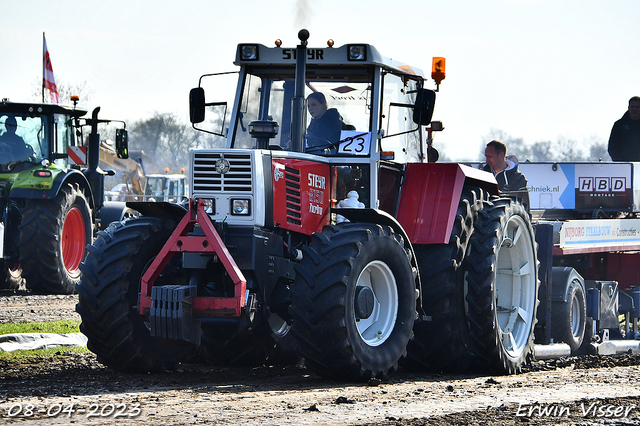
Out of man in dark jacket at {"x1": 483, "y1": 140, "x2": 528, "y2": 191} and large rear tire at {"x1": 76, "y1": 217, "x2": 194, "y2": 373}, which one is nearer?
large rear tire at {"x1": 76, "y1": 217, "x2": 194, "y2": 373}

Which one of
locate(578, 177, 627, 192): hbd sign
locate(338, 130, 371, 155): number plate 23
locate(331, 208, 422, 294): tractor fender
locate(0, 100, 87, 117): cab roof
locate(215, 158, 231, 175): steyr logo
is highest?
locate(0, 100, 87, 117): cab roof

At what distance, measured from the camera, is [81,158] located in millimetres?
15312

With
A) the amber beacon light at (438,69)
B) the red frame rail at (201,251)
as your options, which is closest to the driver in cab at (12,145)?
the amber beacon light at (438,69)

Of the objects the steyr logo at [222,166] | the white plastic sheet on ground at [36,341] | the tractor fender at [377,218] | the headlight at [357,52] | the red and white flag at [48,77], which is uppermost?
the red and white flag at [48,77]

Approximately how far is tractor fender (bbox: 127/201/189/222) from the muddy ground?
126 centimetres

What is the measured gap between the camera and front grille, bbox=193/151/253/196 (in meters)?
7.05

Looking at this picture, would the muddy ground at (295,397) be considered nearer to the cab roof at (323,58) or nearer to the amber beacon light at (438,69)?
the cab roof at (323,58)

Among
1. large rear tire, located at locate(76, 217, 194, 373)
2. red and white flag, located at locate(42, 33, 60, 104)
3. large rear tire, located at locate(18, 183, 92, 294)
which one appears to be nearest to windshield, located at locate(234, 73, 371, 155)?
large rear tire, located at locate(76, 217, 194, 373)

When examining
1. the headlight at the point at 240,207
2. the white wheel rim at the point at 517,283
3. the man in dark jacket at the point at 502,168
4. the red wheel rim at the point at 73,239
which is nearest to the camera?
the headlight at the point at 240,207

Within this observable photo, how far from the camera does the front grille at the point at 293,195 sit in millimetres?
7336

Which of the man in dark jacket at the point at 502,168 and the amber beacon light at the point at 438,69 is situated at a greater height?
the amber beacon light at the point at 438,69

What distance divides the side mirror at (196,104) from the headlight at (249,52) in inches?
19.9

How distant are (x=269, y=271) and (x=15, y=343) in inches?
124

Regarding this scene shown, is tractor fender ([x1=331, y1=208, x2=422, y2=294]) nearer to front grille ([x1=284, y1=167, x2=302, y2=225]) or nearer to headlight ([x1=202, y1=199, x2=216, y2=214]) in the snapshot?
front grille ([x1=284, y1=167, x2=302, y2=225])
